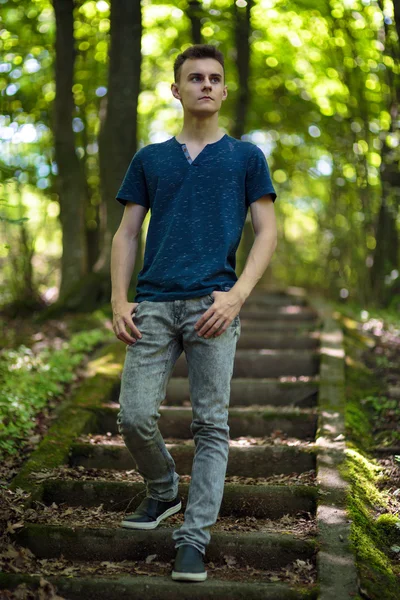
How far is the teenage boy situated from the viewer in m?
3.09

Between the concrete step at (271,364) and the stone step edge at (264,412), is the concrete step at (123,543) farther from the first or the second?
the concrete step at (271,364)

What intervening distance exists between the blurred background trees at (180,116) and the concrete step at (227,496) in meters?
2.05

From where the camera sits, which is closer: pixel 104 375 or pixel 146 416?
pixel 146 416

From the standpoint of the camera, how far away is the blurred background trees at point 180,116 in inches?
323

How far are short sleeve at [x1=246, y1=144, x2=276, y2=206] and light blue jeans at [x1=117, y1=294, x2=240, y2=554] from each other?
0.55m

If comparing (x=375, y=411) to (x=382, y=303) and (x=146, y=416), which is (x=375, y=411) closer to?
(x=146, y=416)

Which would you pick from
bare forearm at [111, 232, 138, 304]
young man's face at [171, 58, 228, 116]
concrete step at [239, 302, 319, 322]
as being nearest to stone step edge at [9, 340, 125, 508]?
bare forearm at [111, 232, 138, 304]

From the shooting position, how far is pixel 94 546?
3414mm

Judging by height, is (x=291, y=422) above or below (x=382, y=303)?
below

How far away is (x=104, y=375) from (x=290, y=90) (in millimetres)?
11186

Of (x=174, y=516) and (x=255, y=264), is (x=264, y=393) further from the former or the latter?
(x=255, y=264)

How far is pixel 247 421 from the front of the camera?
4.94 meters

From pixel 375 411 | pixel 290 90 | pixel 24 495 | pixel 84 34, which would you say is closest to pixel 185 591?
pixel 24 495

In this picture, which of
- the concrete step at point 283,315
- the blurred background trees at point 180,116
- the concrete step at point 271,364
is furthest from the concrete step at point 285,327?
the blurred background trees at point 180,116
